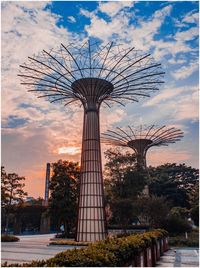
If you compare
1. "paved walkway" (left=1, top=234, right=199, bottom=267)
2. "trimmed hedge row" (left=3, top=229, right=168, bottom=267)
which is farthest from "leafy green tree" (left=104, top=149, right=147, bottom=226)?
"trimmed hedge row" (left=3, top=229, right=168, bottom=267)

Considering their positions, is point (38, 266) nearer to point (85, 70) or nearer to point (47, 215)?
point (85, 70)

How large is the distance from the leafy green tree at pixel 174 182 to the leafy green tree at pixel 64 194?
1853 centimetres

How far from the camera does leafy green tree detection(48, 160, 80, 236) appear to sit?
22344 mm

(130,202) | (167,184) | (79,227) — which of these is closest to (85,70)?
(79,227)

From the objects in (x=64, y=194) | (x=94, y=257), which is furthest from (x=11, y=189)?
(x=94, y=257)

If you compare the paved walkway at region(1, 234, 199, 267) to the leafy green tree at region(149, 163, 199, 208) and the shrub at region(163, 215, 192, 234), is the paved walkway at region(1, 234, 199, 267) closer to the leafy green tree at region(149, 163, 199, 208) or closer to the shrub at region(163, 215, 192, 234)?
the shrub at region(163, 215, 192, 234)

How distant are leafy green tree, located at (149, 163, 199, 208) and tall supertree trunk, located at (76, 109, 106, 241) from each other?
22864mm

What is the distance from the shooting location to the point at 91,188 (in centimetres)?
1761

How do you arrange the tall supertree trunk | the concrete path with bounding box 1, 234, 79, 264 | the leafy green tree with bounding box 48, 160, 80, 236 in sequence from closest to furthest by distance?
the concrete path with bounding box 1, 234, 79, 264 → the tall supertree trunk → the leafy green tree with bounding box 48, 160, 80, 236

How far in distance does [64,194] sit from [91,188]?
18.4 feet

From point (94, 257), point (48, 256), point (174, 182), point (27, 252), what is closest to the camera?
point (94, 257)

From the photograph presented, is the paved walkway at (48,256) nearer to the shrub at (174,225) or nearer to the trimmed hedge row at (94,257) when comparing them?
the trimmed hedge row at (94,257)

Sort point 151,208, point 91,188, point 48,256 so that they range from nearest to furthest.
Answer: point 48,256 → point 91,188 → point 151,208

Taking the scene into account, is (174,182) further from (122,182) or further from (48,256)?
(48,256)
